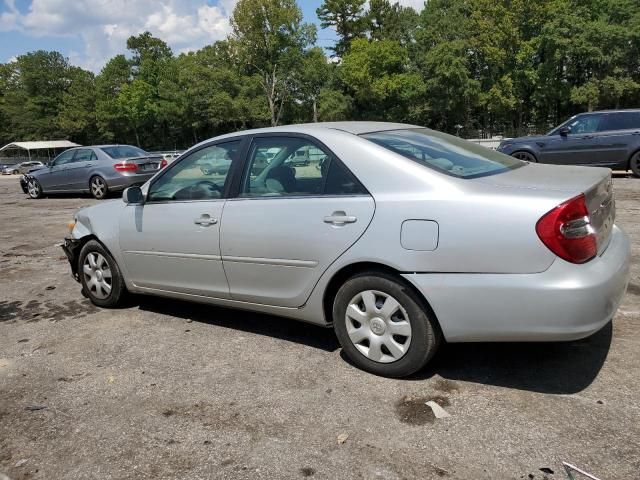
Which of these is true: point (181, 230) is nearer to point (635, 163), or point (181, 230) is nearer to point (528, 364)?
point (528, 364)

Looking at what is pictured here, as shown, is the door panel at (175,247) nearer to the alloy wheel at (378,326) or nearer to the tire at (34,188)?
the alloy wheel at (378,326)

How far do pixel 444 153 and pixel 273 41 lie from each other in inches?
2511

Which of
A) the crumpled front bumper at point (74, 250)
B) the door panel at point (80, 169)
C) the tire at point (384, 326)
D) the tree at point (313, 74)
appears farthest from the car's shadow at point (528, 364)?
the tree at point (313, 74)

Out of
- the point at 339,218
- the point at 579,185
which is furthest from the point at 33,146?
the point at 579,185

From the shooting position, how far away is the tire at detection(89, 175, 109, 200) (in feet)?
46.1

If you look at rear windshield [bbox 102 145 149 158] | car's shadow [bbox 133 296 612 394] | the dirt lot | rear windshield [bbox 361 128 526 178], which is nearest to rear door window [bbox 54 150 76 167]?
rear windshield [bbox 102 145 149 158]

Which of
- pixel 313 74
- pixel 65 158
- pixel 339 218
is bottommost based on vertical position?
pixel 339 218

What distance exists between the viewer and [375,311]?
331 centimetres

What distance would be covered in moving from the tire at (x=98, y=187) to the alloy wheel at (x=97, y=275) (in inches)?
379

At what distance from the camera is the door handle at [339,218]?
332 cm

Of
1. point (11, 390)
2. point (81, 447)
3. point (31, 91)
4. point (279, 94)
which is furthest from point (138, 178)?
point (31, 91)

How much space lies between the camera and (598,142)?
12.4 m

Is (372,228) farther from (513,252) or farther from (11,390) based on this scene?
(11,390)

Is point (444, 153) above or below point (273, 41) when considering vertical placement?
below
